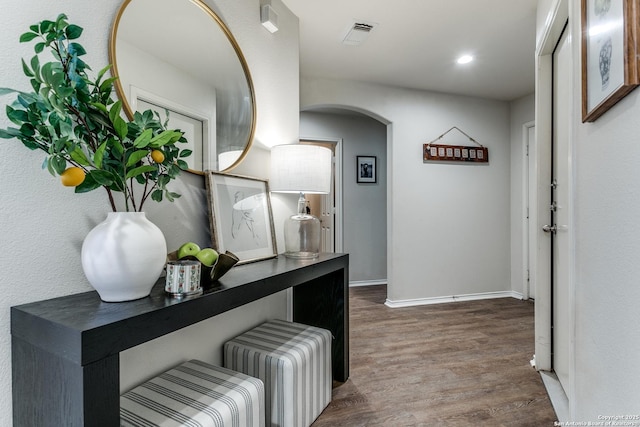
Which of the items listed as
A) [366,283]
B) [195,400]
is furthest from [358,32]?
[366,283]

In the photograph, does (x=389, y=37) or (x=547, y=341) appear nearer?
(x=547, y=341)

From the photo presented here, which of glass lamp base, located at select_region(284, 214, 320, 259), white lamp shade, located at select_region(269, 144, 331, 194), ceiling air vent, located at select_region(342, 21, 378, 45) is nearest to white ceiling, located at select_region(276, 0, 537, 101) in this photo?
ceiling air vent, located at select_region(342, 21, 378, 45)

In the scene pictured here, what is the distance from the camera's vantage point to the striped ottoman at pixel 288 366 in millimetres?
1460

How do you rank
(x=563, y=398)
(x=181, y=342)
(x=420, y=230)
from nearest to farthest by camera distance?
(x=181, y=342) < (x=563, y=398) < (x=420, y=230)

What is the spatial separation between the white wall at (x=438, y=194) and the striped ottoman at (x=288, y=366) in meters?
2.12

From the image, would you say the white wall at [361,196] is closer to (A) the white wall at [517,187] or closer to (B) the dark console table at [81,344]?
(A) the white wall at [517,187]

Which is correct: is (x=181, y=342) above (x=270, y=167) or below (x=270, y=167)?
below

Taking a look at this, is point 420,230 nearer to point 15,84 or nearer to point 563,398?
point 563,398

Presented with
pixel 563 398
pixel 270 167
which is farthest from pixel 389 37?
pixel 563 398

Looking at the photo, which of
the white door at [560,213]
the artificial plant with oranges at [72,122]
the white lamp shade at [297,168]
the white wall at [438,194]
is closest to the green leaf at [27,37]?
the artificial plant with oranges at [72,122]

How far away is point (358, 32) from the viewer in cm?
253

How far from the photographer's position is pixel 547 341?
214cm

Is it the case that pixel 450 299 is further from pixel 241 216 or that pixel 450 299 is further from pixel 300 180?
pixel 241 216

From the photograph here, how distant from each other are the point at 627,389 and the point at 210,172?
1.59 meters
